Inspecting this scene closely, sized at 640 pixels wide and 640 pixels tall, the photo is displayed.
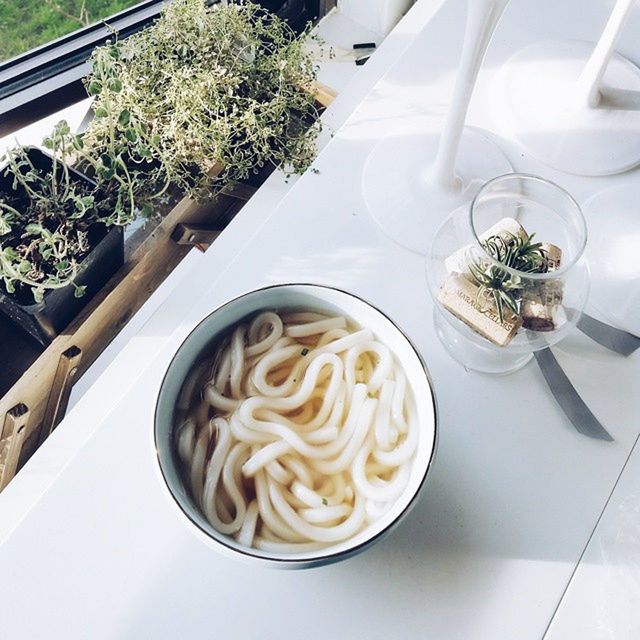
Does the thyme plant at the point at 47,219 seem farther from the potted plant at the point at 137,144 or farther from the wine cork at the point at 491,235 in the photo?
the wine cork at the point at 491,235

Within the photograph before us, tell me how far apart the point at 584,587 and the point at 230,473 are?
30 centimetres

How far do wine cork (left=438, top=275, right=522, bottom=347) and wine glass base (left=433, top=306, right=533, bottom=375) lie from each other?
0.14 feet

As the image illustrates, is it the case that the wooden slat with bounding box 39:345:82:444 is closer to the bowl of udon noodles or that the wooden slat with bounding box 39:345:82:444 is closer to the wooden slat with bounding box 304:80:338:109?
the bowl of udon noodles

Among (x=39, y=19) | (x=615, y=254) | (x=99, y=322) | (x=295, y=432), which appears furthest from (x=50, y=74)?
(x=615, y=254)

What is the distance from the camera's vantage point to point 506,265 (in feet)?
1.90

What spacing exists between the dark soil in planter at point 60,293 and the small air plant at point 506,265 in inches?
13.9

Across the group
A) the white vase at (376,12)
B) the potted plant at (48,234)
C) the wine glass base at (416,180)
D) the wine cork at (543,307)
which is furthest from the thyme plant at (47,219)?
the white vase at (376,12)

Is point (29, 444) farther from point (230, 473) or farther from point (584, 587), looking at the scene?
point (584, 587)

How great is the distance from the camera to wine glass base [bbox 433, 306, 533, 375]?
64 cm

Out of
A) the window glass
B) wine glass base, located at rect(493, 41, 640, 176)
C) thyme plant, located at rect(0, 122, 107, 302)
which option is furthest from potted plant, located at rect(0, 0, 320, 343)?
wine glass base, located at rect(493, 41, 640, 176)

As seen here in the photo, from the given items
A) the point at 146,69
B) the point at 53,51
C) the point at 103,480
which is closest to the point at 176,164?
the point at 146,69

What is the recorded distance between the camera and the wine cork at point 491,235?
0.60 meters

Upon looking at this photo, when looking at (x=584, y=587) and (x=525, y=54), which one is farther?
(x=525, y=54)

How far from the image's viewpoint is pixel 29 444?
71 cm
